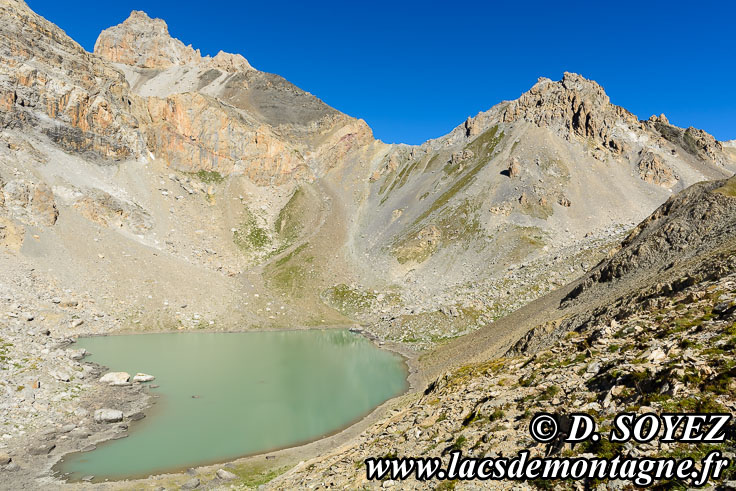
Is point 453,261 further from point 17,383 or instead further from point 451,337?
point 17,383

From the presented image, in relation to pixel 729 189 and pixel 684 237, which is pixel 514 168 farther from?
pixel 684 237

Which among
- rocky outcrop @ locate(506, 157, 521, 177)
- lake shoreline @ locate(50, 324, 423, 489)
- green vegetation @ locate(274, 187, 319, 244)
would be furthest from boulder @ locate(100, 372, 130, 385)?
rocky outcrop @ locate(506, 157, 521, 177)

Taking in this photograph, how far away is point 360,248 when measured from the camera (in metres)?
105

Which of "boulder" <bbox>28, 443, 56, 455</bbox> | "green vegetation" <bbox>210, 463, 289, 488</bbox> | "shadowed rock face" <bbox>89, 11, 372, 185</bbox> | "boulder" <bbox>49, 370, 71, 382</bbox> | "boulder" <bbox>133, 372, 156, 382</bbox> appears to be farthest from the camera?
"shadowed rock face" <bbox>89, 11, 372, 185</bbox>

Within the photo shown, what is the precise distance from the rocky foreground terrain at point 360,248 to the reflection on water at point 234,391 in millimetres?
2713

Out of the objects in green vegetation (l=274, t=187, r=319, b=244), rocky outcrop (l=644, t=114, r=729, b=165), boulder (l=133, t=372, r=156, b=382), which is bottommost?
boulder (l=133, t=372, r=156, b=382)

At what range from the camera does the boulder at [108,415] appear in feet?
106

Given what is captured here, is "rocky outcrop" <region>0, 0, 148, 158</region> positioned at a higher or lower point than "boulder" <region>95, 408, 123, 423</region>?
higher

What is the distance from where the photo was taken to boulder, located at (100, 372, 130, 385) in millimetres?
40741

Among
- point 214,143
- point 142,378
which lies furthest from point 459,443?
point 214,143

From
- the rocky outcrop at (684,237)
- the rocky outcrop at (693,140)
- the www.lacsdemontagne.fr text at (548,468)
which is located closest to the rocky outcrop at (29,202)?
the www.lacsdemontagne.fr text at (548,468)

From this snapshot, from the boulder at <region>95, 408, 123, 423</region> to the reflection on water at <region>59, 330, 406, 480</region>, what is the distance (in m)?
1.76

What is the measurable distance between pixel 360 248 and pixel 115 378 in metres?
69.3

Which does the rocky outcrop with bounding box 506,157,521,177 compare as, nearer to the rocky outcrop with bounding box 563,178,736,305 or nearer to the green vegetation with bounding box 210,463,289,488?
the rocky outcrop with bounding box 563,178,736,305
